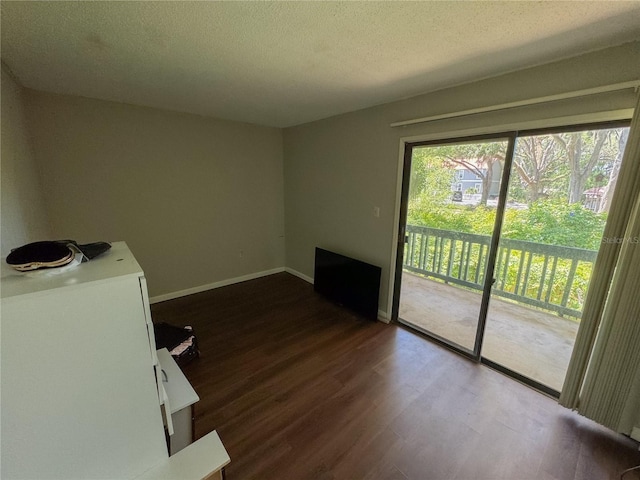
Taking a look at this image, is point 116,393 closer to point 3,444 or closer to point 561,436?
point 3,444

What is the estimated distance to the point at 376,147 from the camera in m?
2.74

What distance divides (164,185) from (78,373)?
2.78m

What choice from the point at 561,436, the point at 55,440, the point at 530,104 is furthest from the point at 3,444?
the point at 530,104

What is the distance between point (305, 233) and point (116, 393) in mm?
3149

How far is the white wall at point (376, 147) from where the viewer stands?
1.57 m

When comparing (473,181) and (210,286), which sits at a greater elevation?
(473,181)

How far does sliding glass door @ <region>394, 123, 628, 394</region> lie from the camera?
1.76 metres

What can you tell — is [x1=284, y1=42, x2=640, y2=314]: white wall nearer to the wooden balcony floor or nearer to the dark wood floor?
the wooden balcony floor

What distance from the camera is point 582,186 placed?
175 centimetres

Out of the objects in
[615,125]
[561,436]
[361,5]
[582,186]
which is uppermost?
[361,5]

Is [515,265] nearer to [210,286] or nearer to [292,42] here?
[292,42]

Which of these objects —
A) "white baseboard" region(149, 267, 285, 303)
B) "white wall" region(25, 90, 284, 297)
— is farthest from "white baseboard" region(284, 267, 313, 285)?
"white wall" region(25, 90, 284, 297)

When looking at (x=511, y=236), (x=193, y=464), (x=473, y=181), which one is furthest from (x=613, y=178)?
(x=193, y=464)

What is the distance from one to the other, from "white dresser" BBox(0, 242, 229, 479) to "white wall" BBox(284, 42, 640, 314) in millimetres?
2339
